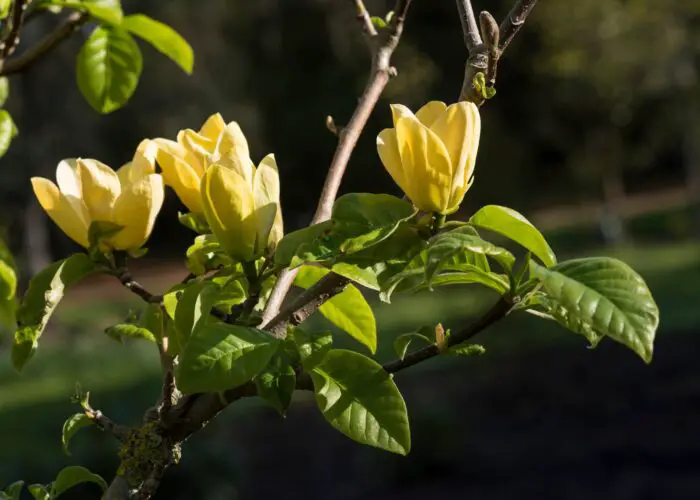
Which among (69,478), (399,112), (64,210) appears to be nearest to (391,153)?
(399,112)

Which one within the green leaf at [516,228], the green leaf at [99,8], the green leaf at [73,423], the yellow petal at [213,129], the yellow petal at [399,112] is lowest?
the green leaf at [73,423]

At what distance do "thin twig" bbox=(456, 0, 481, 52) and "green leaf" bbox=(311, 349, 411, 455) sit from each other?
240 mm

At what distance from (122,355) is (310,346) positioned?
10.5 m

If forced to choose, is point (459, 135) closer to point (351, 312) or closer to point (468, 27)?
point (468, 27)

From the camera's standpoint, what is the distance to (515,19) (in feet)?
2.22

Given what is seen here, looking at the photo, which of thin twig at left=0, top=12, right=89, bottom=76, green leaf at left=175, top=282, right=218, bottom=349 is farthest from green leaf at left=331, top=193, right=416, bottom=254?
thin twig at left=0, top=12, right=89, bottom=76

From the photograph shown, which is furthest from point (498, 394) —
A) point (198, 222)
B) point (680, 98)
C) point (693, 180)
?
point (693, 180)

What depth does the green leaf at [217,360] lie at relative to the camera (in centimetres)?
60

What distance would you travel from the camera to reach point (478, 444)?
22.6 ft

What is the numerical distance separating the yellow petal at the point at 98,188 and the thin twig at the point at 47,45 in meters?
0.27

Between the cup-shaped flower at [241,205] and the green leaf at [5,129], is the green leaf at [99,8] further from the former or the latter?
the cup-shaped flower at [241,205]

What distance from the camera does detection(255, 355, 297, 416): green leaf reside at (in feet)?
2.13

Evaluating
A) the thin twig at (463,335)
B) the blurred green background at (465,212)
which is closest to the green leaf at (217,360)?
the thin twig at (463,335)

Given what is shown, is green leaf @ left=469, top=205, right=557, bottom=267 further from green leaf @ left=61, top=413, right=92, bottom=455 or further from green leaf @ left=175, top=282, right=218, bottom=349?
green leaf @ left=61, top=413, right=92, bottom=455
